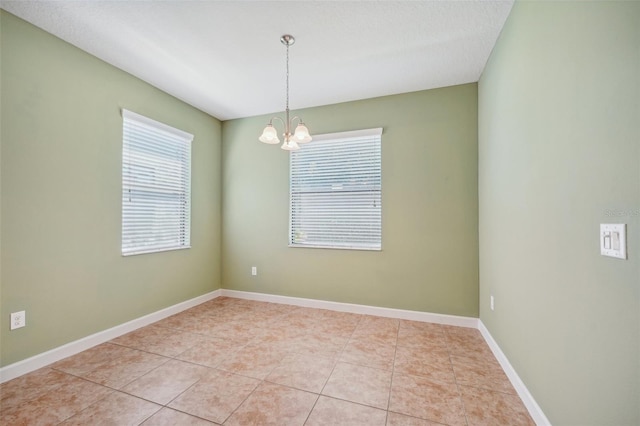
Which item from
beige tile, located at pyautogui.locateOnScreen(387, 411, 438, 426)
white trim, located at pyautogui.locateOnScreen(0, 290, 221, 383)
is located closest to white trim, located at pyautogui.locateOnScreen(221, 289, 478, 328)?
white trim, located at pyautogui.locateOnScreen(0, 290, 221, 383)

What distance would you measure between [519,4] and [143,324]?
4363 millimetres

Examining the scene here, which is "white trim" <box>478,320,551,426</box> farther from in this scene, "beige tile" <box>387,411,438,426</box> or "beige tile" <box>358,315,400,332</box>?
"beige tile" <box>358,315,400,332</box>

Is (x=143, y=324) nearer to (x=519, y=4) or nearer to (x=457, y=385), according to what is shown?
(x=457, y=385)

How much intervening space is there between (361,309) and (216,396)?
77.6 inches

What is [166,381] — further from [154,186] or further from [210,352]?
[154,186]

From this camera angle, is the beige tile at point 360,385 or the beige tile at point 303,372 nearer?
the beige tile at point 360,385

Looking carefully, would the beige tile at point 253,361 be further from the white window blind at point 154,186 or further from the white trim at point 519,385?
the white trim at point 519,385

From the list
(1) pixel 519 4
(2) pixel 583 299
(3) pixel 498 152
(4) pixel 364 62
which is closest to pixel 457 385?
(2) pixel 583 299

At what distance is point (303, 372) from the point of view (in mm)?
2059

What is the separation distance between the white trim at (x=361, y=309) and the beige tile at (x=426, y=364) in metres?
0.66

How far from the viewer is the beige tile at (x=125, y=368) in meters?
1.94

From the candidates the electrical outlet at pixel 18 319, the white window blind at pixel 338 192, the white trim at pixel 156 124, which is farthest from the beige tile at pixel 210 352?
the white trim at pixel 156 124

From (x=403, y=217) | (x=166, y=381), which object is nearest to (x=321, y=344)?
(x=166, y=381)

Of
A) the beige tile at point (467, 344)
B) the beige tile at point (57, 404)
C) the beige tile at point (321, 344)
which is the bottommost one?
the beige tile at point (321, 344)
